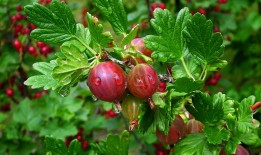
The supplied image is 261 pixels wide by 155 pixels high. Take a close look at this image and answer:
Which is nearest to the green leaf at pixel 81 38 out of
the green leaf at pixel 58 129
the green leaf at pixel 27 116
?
the green leaf at pixel 58 129

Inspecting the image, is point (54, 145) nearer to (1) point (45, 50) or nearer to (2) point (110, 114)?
(2) point (110, 114)

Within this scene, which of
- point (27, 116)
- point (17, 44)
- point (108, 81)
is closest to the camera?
point (108, 81)

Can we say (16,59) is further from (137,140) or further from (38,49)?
(137,140)

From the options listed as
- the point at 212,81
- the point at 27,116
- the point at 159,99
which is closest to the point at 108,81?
the point at 159,99

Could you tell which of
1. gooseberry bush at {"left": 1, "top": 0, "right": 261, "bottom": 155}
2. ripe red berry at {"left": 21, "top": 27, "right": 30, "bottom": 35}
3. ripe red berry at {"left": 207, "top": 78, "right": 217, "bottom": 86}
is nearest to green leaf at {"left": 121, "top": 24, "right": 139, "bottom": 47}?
gooseberry bush at {"left": 1, "top": 0, "right": 261, "bottom": 155}

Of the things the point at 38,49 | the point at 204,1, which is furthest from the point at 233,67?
the point at 38,49
